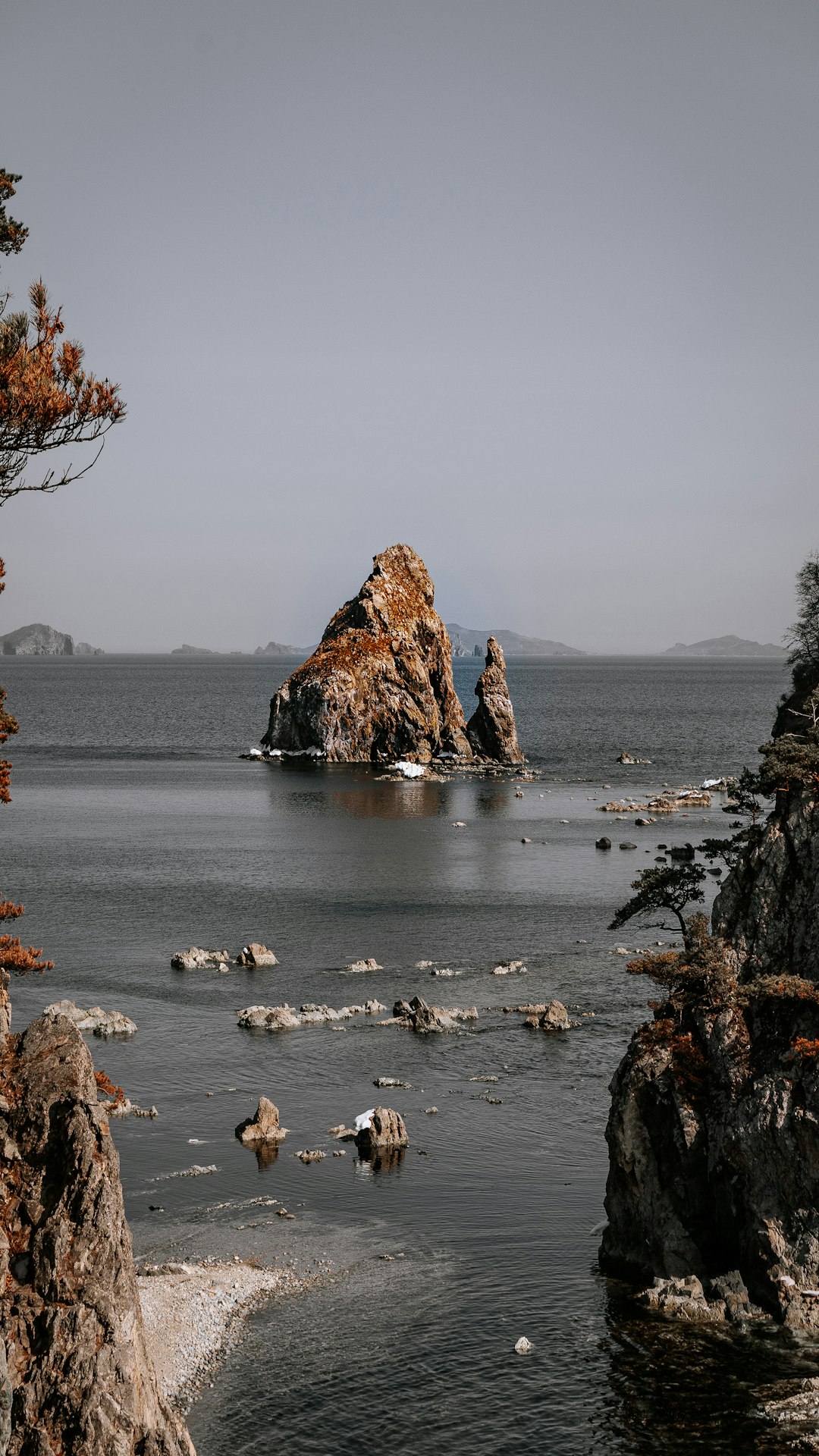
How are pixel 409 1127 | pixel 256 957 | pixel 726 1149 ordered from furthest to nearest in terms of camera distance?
pixel 256 957 → pixel 409 1127 → pixel 726 1149

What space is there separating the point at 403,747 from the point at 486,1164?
148220 mm

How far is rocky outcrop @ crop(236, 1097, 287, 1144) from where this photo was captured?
52.7 meters

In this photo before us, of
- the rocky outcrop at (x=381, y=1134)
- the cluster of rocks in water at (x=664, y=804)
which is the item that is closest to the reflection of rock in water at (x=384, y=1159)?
the rocky outcrop at (x=381, y=1134)

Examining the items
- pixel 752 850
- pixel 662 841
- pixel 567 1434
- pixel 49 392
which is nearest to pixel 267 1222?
pixel 567 1434

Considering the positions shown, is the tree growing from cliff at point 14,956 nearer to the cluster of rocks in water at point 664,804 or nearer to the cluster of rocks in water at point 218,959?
the cluster of rocks in water at point 218,959

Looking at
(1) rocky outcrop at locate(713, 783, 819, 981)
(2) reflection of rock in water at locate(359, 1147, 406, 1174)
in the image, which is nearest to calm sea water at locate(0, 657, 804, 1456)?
(2) reflection of rock in water at locate(359, 1147, 406, 1174)

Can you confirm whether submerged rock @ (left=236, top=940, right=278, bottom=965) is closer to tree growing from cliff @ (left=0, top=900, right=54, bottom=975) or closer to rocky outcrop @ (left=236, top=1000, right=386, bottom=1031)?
rocky outcrop @ (left=236, top=1000, right=386, bottom=1031)

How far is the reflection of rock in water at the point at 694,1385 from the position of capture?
109ft

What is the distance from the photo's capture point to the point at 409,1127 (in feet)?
179

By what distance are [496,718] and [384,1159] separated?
14630cm

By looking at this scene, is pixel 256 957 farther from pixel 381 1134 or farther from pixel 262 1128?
pixel 381 1134

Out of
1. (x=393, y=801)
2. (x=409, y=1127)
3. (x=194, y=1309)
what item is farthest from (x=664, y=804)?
(x=194, y=1309)

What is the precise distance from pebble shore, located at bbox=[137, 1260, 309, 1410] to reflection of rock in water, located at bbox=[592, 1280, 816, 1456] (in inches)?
446

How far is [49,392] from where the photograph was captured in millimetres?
29172
